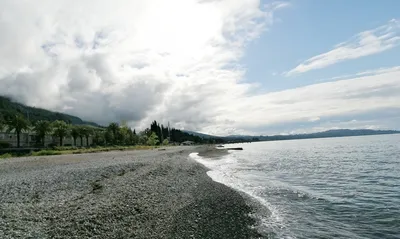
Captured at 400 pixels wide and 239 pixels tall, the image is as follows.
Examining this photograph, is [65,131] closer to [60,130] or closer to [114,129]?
[60,130]

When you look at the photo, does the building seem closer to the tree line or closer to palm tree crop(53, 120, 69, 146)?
the tree line

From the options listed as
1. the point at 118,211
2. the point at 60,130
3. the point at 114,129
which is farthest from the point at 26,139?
the point at 118,211

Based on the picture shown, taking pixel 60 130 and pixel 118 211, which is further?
pixel 60 130

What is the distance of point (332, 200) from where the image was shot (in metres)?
19.3

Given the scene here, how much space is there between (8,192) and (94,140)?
130539mm

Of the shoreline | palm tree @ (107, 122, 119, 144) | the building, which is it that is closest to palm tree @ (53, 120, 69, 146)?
the building

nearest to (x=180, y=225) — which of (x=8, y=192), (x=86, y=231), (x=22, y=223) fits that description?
(x=86, y=231)

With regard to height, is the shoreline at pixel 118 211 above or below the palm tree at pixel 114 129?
below

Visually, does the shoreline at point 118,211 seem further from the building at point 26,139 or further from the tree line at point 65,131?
the building at point 26,139

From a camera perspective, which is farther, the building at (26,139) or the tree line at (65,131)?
the building at (26,139)

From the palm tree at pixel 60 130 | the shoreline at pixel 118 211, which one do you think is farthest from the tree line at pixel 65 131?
the shoreline at pixel 118 211

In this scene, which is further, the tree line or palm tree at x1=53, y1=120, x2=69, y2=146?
palm tree at x1=53, y1=120, x2=69, y2=146

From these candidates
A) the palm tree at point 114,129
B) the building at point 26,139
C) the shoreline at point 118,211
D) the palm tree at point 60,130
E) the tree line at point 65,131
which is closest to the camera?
the shoreline at point 118,211

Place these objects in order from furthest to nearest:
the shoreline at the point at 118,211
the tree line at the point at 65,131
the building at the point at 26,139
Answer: the building at the point at 26,139 < the tree line at the point at 65,131 < the shoreline at the point at 118,211
